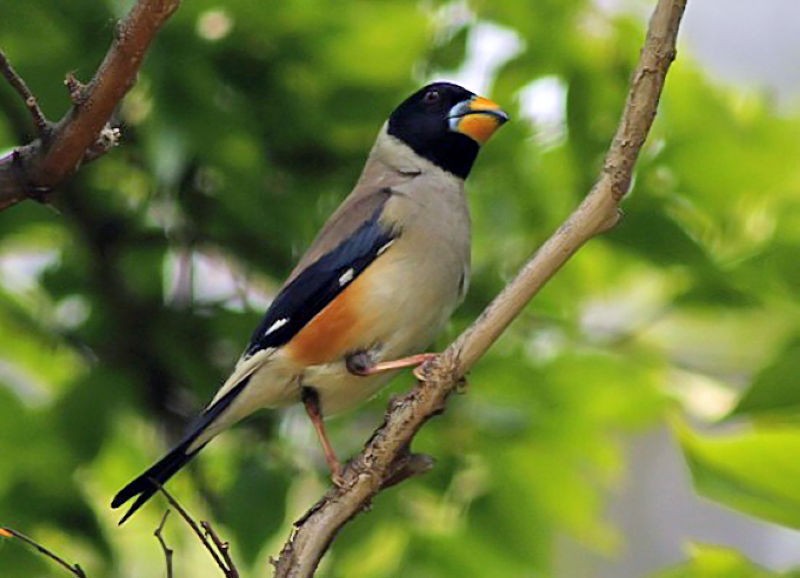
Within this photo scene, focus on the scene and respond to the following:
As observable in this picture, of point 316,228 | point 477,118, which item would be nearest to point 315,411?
point 316,228

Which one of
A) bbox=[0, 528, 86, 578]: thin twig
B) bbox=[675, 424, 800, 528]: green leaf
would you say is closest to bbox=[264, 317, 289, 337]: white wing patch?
bbox=[675, 424, 800, 528]: green leaf

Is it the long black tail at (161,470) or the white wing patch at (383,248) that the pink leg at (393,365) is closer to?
the white wing patch at (383,248)

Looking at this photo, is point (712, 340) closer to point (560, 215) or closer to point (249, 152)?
point (560, 215)

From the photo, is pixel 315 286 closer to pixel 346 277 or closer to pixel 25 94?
pixel 346 277

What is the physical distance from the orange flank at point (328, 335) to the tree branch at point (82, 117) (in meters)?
1.08

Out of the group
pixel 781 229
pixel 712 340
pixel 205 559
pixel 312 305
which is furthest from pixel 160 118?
pixel 205 559

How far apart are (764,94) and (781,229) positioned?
685 millimetres

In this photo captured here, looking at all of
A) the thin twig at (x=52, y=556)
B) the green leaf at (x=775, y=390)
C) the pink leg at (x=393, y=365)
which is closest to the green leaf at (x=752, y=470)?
the green leaf at (x=775, y=390)

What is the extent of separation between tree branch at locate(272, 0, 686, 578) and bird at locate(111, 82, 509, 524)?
73 centimetres

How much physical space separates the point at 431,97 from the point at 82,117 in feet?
5.13

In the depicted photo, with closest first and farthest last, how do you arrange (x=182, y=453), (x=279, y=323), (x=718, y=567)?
(x=718, y=567)
(x=182, y=453)
(x=279, y=323)

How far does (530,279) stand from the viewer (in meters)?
2.08

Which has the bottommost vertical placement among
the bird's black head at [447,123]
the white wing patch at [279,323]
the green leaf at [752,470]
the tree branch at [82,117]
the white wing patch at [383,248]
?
the green leaf at [752,470]

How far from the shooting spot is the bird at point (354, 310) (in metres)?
3.05
